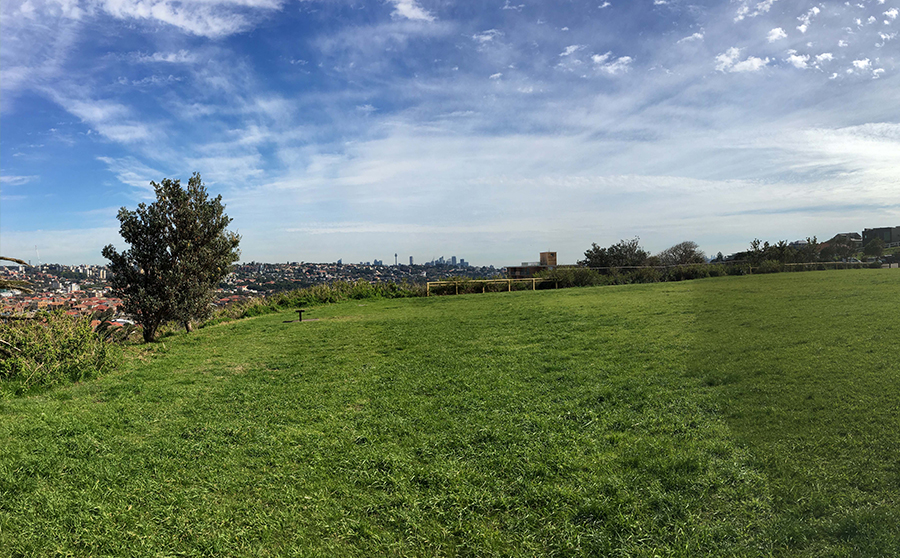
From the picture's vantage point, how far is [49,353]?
23.2 ft

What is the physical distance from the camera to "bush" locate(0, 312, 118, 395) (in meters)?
6.75

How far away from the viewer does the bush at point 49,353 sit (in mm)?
6754

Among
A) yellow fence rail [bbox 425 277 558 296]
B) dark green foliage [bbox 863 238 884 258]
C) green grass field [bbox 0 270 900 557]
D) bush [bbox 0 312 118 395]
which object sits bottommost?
green grass field [bbox 0 270 900 557]

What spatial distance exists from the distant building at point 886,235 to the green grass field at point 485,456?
32935mm

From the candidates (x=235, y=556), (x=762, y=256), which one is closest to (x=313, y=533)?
(x=235, y=556)

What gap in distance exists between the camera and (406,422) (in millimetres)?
5066

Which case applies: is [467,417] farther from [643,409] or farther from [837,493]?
[837,493]

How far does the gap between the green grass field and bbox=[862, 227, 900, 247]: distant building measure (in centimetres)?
3294

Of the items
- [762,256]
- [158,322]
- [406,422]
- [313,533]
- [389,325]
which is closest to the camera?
[313,533]

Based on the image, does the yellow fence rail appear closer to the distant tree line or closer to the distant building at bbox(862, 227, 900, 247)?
the distant tree line

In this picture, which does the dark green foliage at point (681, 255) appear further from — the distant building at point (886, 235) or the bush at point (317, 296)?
the bush at point (317, 296)

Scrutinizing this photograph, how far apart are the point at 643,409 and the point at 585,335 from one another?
191 inches

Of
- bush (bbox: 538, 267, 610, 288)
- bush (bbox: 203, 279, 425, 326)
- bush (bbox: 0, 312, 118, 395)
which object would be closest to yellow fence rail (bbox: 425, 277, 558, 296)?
bush (bbox: 203, 279, 425, 326)

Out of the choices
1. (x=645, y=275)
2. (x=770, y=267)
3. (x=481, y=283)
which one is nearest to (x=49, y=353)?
(x=481, y=283)
